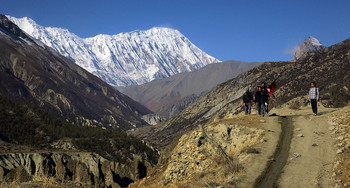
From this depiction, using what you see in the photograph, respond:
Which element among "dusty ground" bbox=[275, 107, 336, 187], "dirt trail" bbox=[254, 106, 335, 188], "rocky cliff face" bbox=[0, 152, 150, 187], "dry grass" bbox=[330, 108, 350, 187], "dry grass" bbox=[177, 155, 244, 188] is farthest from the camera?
"rocky cliff face" bbox=[0, 152, 150, 187]

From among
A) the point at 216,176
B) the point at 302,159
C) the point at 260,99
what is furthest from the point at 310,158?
the point at 260,99

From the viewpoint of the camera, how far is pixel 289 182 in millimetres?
14953

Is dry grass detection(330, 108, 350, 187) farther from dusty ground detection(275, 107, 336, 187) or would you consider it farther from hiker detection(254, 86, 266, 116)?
hiker detection(254, 86, 266, 116)

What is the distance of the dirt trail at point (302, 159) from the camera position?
15049 mm

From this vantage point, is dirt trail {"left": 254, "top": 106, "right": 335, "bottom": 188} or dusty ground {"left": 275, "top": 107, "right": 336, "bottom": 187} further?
dirt trail {"left": 254, "top": 106, "right": 335, "bottom": 188}

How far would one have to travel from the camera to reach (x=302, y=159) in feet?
58.0

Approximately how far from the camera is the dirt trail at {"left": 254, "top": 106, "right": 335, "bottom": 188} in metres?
15.0

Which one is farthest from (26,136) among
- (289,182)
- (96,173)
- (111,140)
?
(289,182)

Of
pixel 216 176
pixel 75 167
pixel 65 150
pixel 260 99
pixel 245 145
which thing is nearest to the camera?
pixel 216 176

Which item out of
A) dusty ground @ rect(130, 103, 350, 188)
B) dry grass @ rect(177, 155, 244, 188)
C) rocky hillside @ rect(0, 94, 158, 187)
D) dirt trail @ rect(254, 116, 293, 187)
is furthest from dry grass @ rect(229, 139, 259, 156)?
rocky hillside @ rect(0, 94, 158, 187)

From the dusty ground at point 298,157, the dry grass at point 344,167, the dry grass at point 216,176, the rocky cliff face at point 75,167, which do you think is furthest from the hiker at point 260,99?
the rocky cliff face at point 75,167

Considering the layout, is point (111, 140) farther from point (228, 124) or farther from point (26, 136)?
point (228, 124)

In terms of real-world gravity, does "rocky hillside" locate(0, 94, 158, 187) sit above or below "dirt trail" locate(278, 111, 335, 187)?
below

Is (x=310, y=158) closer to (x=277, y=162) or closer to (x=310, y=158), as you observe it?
(x=310, y=158)
